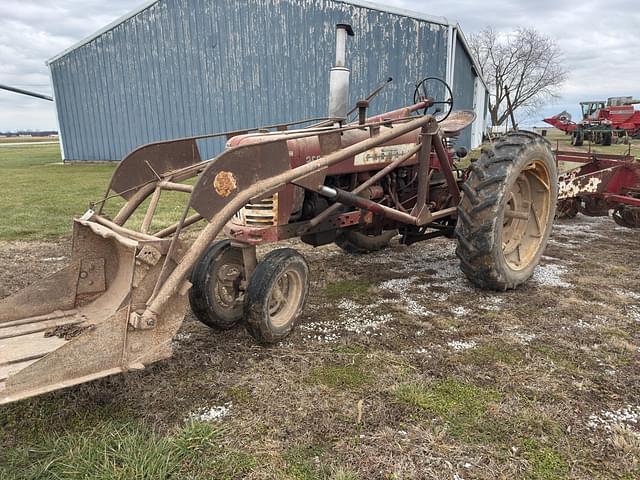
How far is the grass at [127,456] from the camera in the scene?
1.92 meters

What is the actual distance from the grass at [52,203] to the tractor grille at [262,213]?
3.87 m

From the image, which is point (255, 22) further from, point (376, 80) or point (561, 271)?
point (561, 271)

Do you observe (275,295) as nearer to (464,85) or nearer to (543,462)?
(543,462)

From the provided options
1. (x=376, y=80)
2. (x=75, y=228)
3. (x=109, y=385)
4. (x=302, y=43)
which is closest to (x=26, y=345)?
(x=109, y=385)

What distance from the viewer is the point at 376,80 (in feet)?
38.4

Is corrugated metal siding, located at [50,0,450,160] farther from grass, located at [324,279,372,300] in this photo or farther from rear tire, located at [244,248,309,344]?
rear tire, located at [244,248,309,344]

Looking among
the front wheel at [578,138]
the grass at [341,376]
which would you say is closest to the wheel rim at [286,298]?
the grass at [341,376]

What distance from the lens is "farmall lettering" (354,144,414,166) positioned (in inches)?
141

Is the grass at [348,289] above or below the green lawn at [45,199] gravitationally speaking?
below

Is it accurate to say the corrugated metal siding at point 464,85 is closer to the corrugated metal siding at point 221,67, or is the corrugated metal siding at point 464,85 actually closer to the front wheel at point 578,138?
the corrugated metal siding at point 221,67

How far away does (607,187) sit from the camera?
213 inches

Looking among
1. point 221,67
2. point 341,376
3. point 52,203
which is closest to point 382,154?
point 341,376

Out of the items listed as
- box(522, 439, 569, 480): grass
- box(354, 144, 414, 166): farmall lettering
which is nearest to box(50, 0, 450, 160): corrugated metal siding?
box(354, 144, 414, 166): farmall lettering

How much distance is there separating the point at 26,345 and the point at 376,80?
34.8 ft
